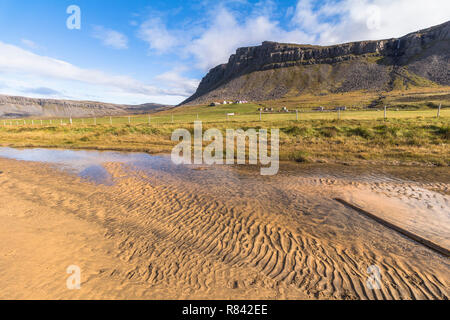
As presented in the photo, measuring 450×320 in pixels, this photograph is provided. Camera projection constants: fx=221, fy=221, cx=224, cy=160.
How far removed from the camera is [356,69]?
154875mm

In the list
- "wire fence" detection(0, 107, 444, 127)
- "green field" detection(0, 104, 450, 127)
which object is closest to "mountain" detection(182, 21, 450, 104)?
"green field" detection(0, 104, 450, 127)

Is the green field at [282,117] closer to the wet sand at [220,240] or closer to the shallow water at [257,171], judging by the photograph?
the shallow water at [257,171]

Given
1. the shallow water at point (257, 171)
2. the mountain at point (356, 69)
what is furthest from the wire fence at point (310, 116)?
the mountain at point (356, 69)

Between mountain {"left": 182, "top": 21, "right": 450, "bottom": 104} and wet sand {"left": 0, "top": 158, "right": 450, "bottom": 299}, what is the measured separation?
149 meters

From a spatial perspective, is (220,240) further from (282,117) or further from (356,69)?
(356,69)

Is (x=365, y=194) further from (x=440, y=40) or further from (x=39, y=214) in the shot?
(x=440, y=40)

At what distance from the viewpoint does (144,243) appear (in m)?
5.75

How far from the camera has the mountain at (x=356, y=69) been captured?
134m

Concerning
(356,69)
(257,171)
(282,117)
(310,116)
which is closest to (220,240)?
(257,171)

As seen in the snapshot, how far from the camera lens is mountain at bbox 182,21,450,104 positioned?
13438 centimetres

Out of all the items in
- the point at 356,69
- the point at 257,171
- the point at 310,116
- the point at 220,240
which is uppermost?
the point at 356,69

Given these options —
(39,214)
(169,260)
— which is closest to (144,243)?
(169,260)

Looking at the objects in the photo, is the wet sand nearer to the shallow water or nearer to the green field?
the shallow water

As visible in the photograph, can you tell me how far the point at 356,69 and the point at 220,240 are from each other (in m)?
187
